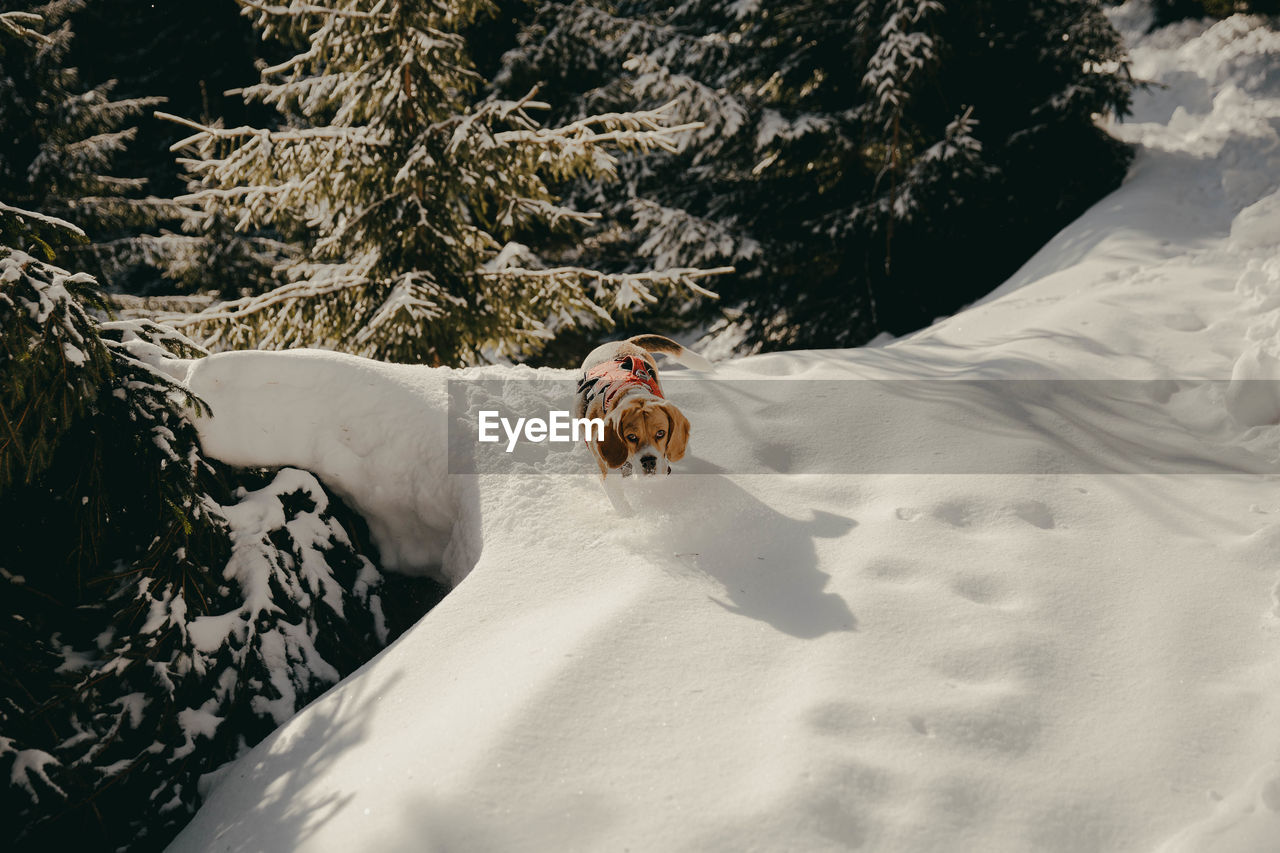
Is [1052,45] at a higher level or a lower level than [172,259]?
higher

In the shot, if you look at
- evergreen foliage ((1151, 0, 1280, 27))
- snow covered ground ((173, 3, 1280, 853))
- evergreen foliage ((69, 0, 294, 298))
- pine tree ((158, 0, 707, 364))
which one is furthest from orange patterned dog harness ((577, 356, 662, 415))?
evergreen foliage ((1151, 0, 1280, 27))

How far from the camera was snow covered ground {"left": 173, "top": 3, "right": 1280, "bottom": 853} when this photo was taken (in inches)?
69.9

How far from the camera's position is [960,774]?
183 cm

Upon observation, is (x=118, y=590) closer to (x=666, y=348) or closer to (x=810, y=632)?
(x=810, y=632)

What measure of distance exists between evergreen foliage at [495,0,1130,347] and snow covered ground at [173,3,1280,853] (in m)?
4.49

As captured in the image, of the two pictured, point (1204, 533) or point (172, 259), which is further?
point (172, 259)

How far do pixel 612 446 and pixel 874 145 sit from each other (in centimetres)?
690

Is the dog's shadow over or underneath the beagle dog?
underneath

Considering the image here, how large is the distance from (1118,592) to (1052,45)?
795 cm

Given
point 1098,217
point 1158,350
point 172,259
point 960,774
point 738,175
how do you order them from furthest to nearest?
point 172,259 → point 738,175 → point 1098,217 → point 1158,350 → point 960,774

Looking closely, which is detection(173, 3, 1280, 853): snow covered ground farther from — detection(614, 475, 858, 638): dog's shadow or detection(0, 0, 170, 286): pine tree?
detection(0, 0, 170, 286): pine tree

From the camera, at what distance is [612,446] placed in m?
2.91

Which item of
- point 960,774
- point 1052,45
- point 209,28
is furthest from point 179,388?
point 209,28

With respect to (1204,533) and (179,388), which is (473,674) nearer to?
(179,388)
